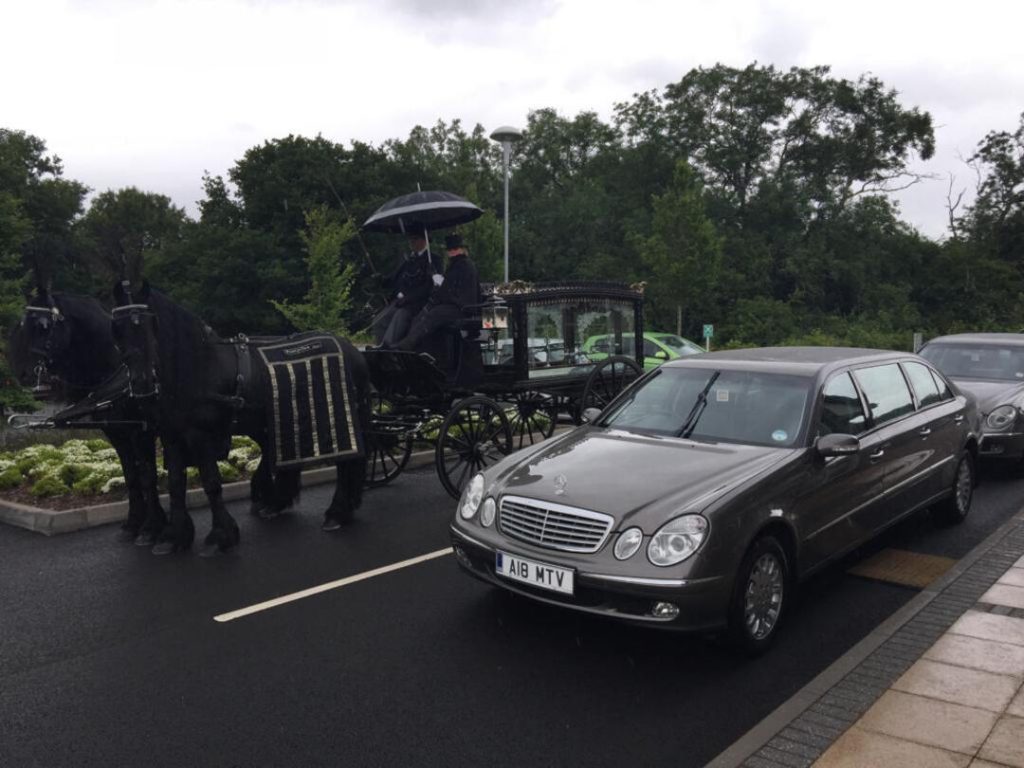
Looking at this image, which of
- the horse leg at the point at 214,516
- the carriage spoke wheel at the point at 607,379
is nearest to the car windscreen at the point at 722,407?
the horse leg at the point at 214,516

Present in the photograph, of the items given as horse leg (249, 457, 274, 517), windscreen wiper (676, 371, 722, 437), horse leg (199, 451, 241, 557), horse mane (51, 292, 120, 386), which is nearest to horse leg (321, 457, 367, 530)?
horse leg (249, 457, 274, 517)

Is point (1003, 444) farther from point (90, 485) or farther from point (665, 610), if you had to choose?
point (90, 485)

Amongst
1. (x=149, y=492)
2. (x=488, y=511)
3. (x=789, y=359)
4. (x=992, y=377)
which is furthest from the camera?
(x=992, y=377)

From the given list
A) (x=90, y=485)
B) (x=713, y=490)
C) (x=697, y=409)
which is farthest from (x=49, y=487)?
(x=713, y=490)

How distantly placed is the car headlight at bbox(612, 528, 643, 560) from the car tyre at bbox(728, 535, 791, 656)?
1.87 feet

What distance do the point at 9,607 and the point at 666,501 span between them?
430 cm

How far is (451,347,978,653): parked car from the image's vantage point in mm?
4129

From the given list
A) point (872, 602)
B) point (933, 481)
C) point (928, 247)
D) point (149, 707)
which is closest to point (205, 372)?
point (149, 707)

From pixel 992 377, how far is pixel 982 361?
0.32 metres

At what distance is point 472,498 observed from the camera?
16.5 ft

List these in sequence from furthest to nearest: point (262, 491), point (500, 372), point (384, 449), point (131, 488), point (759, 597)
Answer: point (500, 372)
point (384, 449)
point (262, 491)
point (131, 488)
point (759, 597)

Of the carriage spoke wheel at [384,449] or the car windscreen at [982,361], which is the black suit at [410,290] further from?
the car windscreen at [982,361]

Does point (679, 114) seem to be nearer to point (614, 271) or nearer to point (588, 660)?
point (614, 271)

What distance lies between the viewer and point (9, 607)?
5.32m
